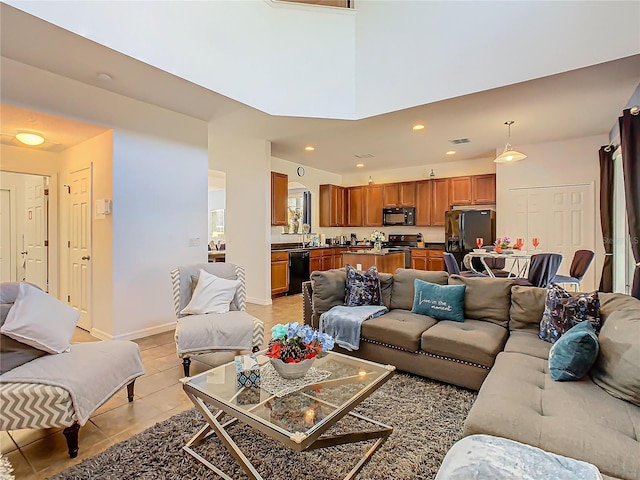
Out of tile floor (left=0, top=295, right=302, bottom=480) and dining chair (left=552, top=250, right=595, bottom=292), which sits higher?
dining chair (left=552, top=250, right=595, bottom=292)

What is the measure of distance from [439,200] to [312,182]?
9.79 feet

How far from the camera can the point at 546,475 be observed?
3.76 feet

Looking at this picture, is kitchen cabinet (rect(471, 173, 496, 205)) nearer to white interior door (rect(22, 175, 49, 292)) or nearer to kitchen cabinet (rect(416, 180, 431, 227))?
kitchen cabinet (rect(416, 180, 431, 227))

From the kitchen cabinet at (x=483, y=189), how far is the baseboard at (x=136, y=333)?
605 centimetres

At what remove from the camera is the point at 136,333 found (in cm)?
404

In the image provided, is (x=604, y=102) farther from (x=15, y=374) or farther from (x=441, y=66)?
(x=15, y=374)

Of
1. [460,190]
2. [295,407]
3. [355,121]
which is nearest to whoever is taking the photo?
[295,407]

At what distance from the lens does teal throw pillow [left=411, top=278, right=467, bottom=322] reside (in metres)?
3.07

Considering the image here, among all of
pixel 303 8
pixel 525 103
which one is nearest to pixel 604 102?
pixel 525 103

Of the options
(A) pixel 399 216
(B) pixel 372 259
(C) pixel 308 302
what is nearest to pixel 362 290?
(C) pixel 308 302

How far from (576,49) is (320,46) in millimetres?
2717

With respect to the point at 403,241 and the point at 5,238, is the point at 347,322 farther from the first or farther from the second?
the point at 5,238

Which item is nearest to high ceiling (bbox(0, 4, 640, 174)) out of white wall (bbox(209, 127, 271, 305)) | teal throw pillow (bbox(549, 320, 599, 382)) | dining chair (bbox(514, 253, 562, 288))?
white wall (bbox(209, 127, 271, 305))

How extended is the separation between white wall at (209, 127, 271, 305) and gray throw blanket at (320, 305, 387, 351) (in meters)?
2.73
